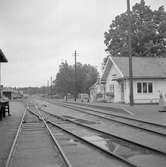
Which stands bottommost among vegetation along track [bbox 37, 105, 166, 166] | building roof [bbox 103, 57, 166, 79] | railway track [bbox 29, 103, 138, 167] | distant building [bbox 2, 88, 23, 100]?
railway track [bbox 29, 103, 138, 167]

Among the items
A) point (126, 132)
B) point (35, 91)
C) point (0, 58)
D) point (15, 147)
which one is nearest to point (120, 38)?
point (0, 58)

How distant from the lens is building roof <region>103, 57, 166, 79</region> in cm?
3510

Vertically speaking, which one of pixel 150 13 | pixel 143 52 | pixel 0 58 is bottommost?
pixel 0 58

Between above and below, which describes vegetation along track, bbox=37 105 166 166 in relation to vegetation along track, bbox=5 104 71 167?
above

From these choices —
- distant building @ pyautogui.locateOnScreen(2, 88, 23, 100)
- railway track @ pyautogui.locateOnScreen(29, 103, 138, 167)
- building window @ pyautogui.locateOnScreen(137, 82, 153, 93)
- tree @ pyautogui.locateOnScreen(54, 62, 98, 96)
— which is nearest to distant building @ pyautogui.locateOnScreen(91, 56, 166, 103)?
building window @ pyautogui.locateOnScreen(137, 82, 153, 93)

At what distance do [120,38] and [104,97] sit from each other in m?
14.1

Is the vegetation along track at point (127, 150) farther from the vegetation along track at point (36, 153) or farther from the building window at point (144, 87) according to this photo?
the building window at point (144, 87)

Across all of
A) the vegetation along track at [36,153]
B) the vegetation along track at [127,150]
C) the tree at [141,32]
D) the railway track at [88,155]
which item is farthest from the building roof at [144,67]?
the railway track at [88,155]

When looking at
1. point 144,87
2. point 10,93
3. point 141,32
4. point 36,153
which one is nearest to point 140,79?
point 144,87

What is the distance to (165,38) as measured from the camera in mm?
54531

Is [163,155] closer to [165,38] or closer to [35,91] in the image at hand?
[165,38]

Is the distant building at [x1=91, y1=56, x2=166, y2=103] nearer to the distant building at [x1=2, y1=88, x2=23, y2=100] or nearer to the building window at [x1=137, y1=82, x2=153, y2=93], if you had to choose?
the building window at [x1=137, y1=82, x2=153, y2=93]

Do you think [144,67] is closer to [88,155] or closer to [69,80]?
[88,155]

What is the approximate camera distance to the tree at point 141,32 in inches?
2069
